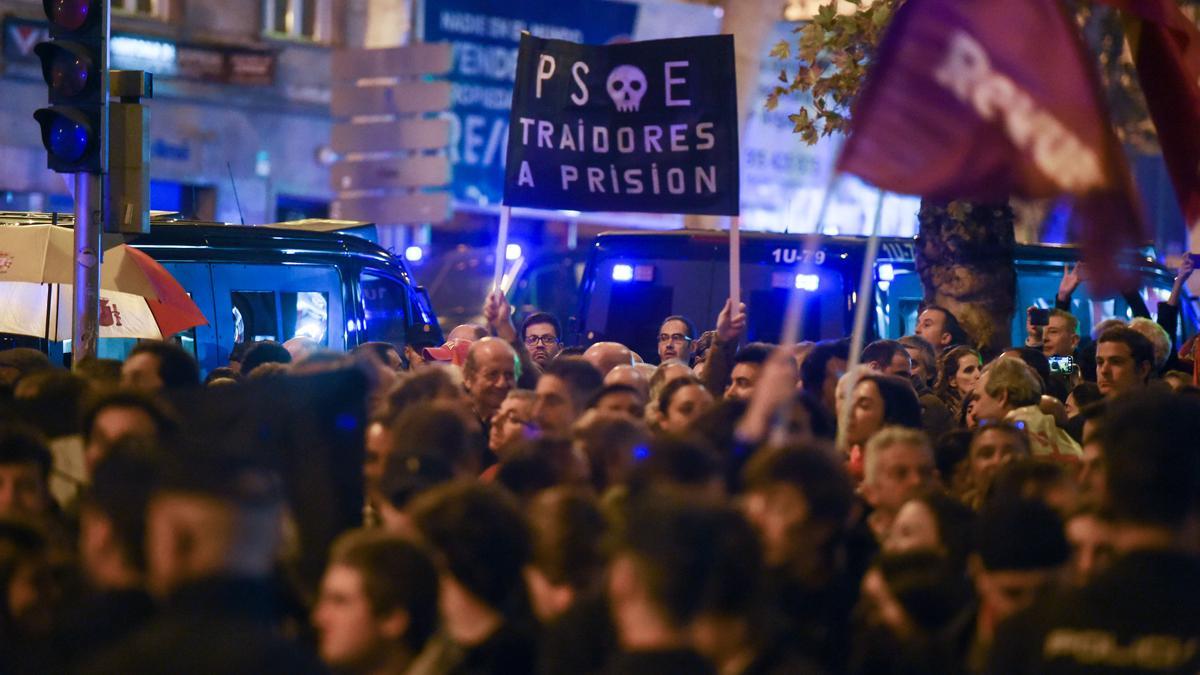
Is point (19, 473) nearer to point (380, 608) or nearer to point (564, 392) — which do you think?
point (380, 608)

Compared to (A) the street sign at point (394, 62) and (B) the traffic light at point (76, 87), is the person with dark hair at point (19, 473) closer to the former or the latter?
(B) the traffic light at point (76, 87)

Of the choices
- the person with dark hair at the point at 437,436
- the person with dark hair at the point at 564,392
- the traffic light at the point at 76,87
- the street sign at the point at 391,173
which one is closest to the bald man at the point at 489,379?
the person with dark hair at the point at 564,392

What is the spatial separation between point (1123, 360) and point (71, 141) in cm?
534

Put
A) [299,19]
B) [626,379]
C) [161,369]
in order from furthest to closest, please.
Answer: [299,19] < [626,379] < [161,369]

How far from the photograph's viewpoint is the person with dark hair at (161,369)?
20.5ft

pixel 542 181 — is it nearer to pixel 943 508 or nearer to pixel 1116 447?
pixel 943 508

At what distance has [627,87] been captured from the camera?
923cm

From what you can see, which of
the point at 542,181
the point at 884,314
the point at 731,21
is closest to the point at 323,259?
the point at 542,181

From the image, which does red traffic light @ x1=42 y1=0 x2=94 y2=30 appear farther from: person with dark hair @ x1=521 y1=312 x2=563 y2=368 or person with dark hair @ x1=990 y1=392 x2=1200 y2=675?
person with dark hair @ x1=990 y1=392 x2=1200 y2=675

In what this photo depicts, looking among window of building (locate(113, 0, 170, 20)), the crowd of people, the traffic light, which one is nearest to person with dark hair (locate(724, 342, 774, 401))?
the crowd of people

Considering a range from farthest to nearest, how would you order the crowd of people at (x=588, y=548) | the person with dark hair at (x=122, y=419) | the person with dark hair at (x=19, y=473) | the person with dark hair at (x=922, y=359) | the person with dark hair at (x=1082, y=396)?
the person with dark hair at (x=922, y=359) → the person with dark hair at (x=1082, y=396) → the person with dark hair at (x=122, y=419) → the person with dark hair at (x=19, y=473) → the crowd of people at (x=588, y=548)

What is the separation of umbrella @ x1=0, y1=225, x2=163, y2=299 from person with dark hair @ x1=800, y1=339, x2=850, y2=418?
382cm

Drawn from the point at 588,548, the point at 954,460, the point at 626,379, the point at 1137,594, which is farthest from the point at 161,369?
the point at 1137,594

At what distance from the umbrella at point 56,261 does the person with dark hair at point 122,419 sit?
4.53 m
